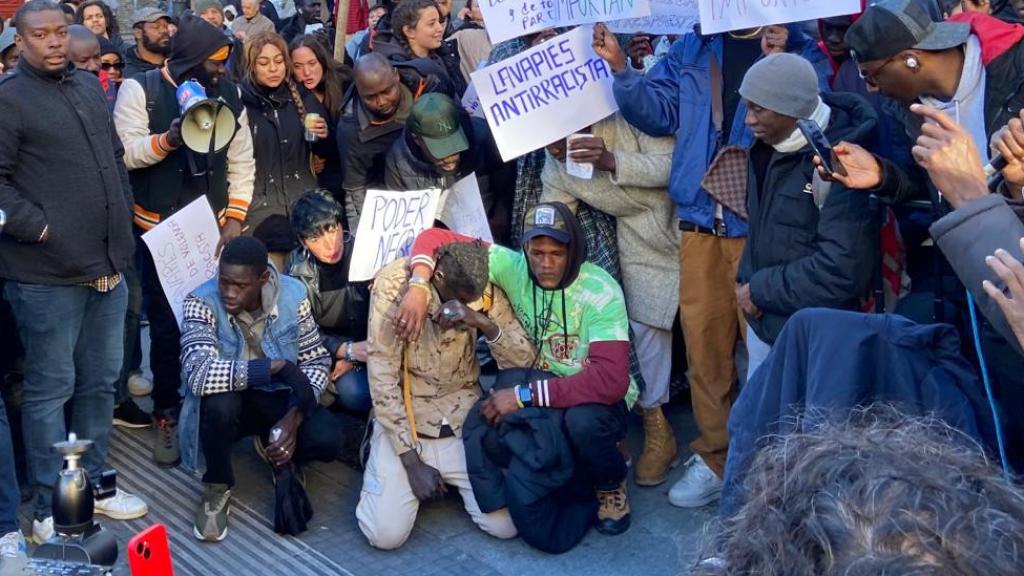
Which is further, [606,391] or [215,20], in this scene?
[215,20]

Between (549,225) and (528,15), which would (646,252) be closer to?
(549,225)

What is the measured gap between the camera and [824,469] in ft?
4.20

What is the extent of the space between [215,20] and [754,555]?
942 centimetres

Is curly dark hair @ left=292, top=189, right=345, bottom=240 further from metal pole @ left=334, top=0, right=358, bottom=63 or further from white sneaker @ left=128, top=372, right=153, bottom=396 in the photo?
metal pole @ left=334, top=0, right=358, bottom=63

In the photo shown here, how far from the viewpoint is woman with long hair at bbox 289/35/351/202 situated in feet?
19.8

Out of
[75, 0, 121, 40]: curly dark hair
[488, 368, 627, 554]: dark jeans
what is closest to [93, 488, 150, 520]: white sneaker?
[488, 368, 627, 554]: dark jeans

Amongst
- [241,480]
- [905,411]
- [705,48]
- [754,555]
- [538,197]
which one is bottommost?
[241,480]

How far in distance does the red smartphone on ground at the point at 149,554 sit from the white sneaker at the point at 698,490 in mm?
2859

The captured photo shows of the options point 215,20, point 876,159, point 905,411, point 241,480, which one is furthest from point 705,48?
point 215,20

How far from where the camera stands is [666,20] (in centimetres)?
531

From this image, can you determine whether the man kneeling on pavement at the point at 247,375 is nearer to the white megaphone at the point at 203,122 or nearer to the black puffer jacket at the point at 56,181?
the black puffer jacket at the point at 56,181

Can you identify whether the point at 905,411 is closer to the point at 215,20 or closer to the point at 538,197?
the point at 538,197

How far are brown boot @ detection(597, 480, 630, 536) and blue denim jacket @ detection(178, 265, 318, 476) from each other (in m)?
1.38

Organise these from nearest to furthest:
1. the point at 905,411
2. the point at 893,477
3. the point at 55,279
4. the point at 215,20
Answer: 1. the point at 893,477
2. the point at 905,411
3. the point at 55,279
4. the point at 215,20
